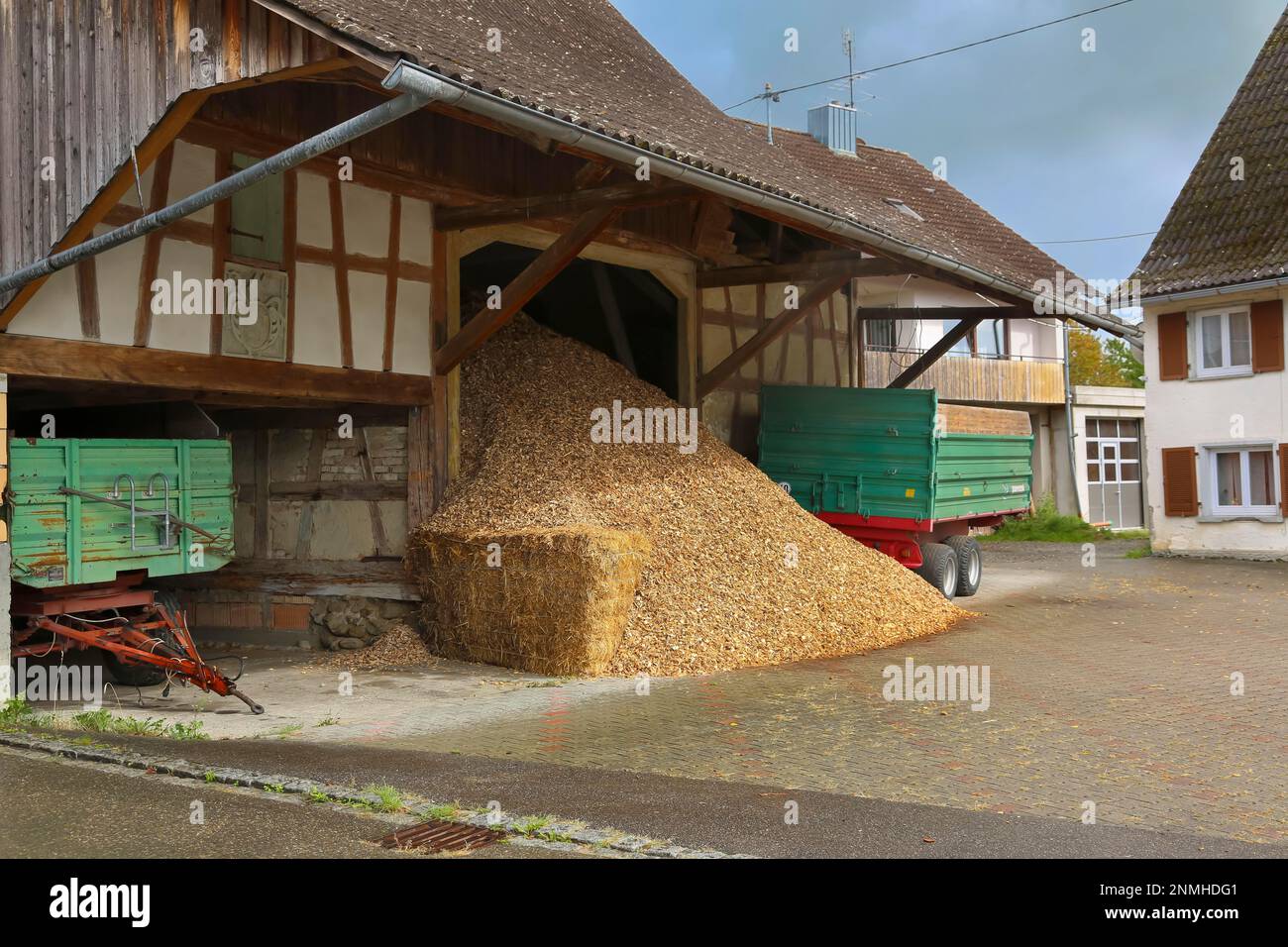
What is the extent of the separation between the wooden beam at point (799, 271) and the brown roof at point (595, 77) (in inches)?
18.8

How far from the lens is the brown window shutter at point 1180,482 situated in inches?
861

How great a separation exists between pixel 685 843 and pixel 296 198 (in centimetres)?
787

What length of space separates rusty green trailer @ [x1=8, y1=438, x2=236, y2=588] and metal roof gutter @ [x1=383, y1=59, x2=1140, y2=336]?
12.6 feet

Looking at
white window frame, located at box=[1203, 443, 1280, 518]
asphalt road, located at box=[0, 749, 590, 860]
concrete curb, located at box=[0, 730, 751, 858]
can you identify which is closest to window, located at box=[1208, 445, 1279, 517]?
white window frame, located at box=[1203, 443, 1280, 518]

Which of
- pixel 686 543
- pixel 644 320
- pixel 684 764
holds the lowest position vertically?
pixel 684 764

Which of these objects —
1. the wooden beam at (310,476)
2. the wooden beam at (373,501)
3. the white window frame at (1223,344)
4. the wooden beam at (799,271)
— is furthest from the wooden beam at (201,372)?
the white window frame at (1223,344)

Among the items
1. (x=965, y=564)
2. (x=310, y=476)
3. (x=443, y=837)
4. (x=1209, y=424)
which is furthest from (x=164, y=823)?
(x=1209, y=424)

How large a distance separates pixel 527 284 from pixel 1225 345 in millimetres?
14714

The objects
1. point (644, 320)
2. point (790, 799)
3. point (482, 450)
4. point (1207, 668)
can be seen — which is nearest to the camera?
point (790, 799)

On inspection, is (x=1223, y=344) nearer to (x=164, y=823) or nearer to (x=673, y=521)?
(x=673, y=521)

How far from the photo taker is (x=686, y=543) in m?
11.9
